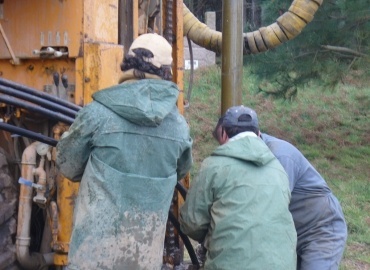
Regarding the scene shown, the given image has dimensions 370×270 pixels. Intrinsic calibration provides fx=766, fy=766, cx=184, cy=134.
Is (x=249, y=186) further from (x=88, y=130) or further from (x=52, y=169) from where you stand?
(x=52, y=169)

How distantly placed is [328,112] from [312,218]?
1007cm

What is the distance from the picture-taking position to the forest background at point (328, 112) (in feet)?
29.8

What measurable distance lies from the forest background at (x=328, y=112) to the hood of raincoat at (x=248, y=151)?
10.8 ft

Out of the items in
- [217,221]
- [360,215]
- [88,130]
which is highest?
[88,130]

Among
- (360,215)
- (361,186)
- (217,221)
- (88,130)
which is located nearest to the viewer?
(88,130)

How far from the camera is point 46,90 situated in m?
3.86

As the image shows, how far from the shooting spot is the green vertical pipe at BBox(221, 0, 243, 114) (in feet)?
16.0

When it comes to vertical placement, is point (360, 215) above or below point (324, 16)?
below

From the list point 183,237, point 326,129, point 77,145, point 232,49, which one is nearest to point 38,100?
point 77,145

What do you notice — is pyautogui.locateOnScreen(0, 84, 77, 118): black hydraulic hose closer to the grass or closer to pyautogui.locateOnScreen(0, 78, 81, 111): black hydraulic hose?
pyautogui.locateOnScreen(0, 78, 81, 111): black hydraulic hose

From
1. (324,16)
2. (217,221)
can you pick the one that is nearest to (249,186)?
(217,221)

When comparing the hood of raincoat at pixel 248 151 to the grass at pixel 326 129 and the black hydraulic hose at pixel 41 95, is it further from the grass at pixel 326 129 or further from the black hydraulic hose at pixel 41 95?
the grass at pixel 326 129

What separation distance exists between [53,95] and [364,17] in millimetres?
6605

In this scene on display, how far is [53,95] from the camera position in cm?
380
